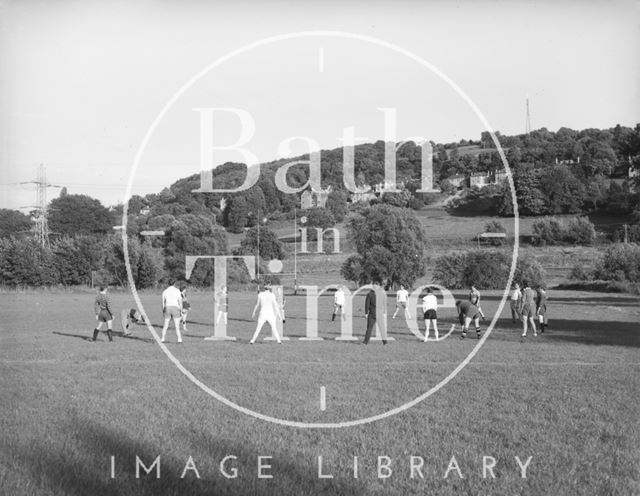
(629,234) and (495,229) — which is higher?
(495,229)

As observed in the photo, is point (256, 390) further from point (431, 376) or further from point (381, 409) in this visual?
point (431, 376)

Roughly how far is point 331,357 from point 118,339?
24.5ft

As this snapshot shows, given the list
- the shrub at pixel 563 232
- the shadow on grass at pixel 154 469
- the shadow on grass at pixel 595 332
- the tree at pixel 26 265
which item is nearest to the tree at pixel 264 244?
the tree at pixel 26 265

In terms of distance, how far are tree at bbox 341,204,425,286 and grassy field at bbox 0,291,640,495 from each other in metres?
46.6

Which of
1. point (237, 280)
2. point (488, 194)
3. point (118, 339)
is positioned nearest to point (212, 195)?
point (237, 280)

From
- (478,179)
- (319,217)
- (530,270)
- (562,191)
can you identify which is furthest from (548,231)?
(319,217)

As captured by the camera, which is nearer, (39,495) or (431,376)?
(39,495)

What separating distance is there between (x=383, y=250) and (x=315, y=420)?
57.5 metres

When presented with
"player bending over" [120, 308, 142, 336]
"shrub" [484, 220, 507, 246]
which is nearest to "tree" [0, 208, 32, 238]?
"shrub" [484, 220, 507, 246]

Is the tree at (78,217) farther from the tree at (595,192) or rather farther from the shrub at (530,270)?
the tree at (595,192)

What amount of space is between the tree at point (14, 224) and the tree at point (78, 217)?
269 centimetres

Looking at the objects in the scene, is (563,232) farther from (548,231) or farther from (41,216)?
(41,216)

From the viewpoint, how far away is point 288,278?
68625 millimetres

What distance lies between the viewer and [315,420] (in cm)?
898
